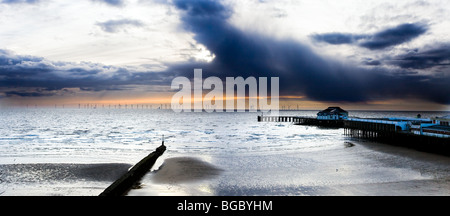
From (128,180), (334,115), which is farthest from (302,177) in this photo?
(334,115)

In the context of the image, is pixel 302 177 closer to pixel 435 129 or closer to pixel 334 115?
pixel 435 129

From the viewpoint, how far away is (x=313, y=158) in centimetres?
2655

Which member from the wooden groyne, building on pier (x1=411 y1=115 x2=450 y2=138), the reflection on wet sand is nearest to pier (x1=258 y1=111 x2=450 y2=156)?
building on pier (x1=411 y1=115 x2=450 y2=138)

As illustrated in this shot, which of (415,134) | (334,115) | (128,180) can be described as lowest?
(128,180)

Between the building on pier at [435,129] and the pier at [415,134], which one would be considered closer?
the pier at [415,134]

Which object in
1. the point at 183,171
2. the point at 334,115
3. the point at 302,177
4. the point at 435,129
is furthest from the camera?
the point at 334,115

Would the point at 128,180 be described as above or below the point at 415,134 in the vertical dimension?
below

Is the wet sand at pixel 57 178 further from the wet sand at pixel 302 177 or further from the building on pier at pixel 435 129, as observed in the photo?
the building on pier at pixel 435 129

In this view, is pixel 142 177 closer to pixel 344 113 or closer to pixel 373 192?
pixel 373 192

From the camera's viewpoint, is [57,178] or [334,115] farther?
[334,115]

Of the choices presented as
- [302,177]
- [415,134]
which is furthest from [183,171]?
[415,134]

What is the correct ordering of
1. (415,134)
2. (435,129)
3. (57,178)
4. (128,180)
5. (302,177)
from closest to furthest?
(128,180), (57,178), (302,177), (435,129), (415,134)

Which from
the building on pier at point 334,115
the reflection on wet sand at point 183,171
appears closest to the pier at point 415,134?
the reflection on wet sand at point 183,171
